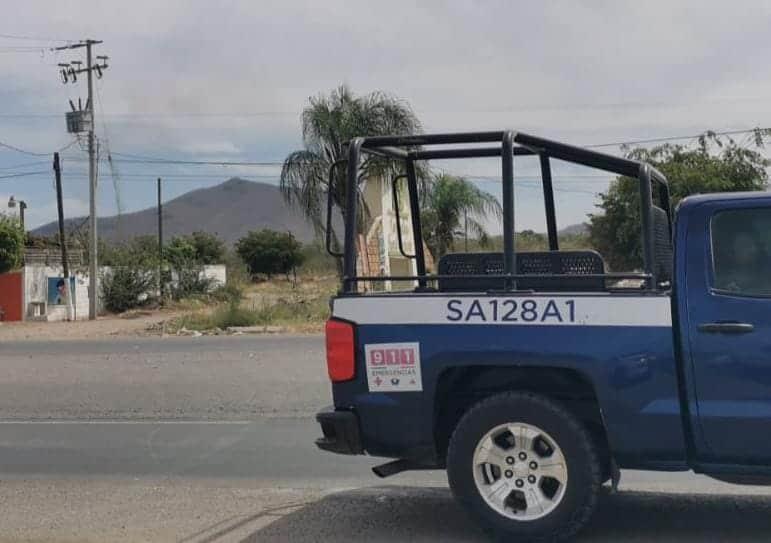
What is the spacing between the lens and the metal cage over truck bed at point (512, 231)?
19.0 ft

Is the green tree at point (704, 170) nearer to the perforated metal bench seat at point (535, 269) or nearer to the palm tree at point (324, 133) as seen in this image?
the palm tree at point (324, 133)

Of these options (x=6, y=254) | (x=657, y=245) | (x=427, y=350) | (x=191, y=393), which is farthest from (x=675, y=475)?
(x=6, y=254)

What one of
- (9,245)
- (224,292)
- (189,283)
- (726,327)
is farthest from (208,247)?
(726,327)

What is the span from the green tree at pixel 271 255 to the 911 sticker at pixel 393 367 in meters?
74.2

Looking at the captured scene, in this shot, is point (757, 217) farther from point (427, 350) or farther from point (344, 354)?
point (344, 354)

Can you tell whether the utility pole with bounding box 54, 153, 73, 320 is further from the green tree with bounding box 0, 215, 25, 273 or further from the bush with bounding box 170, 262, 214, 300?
the bush with bounding box 170, 262, 214, 300

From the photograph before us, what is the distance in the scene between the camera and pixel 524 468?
222 inches

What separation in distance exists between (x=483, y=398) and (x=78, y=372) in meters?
12.0

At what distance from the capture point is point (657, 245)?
6.04 meters

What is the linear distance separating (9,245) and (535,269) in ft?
125

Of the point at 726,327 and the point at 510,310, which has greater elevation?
the point at 510,310

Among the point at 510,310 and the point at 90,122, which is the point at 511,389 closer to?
the point at 510,310

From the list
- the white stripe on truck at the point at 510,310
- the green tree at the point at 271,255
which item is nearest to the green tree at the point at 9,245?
the green tree at the point at 271,255

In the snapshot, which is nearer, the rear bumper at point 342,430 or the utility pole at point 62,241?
the rear bumper at point 342,430
